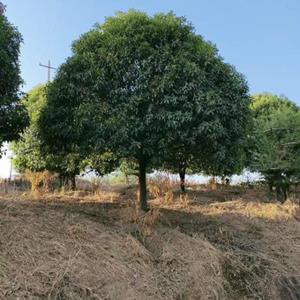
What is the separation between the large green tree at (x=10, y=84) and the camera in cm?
787

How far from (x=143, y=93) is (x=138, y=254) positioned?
113 inches

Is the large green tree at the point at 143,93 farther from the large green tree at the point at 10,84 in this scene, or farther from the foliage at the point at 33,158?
the foliage at the point at 33,158

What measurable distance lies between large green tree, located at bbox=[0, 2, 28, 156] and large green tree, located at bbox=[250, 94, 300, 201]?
28.4 feet

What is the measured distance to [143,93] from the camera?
784 centimetres

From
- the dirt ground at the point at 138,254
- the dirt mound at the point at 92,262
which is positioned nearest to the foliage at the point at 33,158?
the dirt ground at the point at 138,254

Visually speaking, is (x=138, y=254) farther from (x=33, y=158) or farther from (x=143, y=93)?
(x=33, y=158)

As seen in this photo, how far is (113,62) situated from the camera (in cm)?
816

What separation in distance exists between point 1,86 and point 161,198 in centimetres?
561

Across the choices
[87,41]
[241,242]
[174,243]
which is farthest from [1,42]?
[241,242]

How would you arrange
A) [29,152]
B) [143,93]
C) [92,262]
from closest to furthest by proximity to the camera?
[92,262], [143,93], [29,152]

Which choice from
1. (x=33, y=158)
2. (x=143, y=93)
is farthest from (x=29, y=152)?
(x=143, y=93)

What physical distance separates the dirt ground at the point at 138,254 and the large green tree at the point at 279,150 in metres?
5.31

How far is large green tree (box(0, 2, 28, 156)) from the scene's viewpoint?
7.87 m

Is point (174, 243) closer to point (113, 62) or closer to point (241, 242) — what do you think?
point (241, 242)
